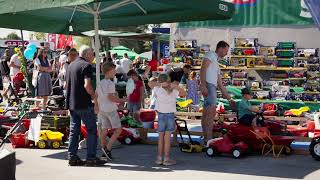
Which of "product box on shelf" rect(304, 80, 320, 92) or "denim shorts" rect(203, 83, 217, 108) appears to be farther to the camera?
"product box on shelf" rect(304, 80, 320, 92)

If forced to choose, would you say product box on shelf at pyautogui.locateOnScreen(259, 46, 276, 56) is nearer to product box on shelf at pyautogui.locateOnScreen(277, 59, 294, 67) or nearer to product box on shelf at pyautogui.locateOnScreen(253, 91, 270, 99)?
product box on shelf at pyautogui.locateOnScreen(277, 59, 294, 67)

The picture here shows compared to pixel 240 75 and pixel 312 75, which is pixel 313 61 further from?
pixel 240 75

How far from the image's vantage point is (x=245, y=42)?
53.6ft

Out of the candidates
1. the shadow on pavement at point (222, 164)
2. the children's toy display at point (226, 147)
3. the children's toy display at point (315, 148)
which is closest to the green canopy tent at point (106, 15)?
the shadow on pavement at point (222, 164)

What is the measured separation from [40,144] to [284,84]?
8.32 meters

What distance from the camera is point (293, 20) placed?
52.0ft

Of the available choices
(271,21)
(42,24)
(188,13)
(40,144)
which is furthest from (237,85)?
(40,144)

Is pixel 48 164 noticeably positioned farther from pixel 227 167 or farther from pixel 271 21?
pixel 271 21

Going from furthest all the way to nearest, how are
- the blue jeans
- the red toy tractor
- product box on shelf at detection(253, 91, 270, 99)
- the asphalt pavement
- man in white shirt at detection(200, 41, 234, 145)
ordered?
1. product box on shelf at detection(253, 91, 270, 99)
2. man in white shirt at detection(200, 41, 234, 145)
3. the red toy tractor
4. the blue jeans
5. the asphalt pavement

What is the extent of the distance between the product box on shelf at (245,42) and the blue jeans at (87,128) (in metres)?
9.02

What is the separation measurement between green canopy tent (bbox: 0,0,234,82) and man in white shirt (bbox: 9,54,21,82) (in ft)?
18.9

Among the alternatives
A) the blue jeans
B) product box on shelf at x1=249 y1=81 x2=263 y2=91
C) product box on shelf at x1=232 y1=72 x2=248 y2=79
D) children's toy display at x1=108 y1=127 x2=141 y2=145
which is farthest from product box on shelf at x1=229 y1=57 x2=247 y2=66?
the blue jeans

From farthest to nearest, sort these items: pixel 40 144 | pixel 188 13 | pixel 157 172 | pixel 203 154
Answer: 1. pixel 188 13
2. pixel 40 144
3. pixel 203 154
4. pixel 157 172

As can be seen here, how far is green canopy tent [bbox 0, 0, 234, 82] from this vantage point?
9711 mm
